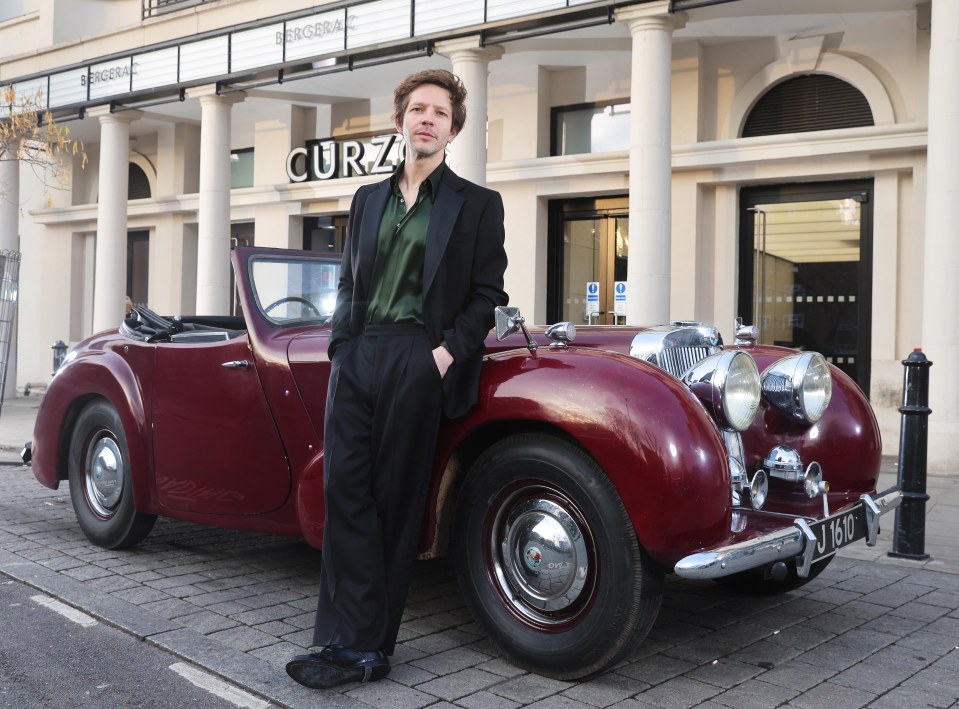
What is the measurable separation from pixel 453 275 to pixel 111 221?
48.1 ft

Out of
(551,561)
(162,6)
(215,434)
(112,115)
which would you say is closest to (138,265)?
(112,115)

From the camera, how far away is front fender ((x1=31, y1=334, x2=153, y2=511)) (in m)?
4.59

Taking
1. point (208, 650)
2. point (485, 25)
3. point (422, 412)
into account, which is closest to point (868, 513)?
point (422, 412)

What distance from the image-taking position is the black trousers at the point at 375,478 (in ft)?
10.2

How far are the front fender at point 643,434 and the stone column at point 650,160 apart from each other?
774 centimetres

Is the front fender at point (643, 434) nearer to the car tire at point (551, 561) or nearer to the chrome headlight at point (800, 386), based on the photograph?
the car tire at point (551, 561)

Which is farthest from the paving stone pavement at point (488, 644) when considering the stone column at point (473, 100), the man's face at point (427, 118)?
the stone column at point (473, 100)

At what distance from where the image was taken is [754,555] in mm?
2830

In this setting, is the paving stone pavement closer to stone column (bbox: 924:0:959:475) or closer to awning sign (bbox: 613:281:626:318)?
stone column (bbox: 924:0:959:475)

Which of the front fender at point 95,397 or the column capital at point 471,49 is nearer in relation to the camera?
the front fender at point 95,397

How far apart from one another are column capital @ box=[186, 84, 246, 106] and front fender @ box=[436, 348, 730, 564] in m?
13.2

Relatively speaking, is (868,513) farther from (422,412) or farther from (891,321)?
(891,321)

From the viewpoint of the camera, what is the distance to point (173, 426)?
4422mm

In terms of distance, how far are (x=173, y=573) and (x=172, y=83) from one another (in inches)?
497
